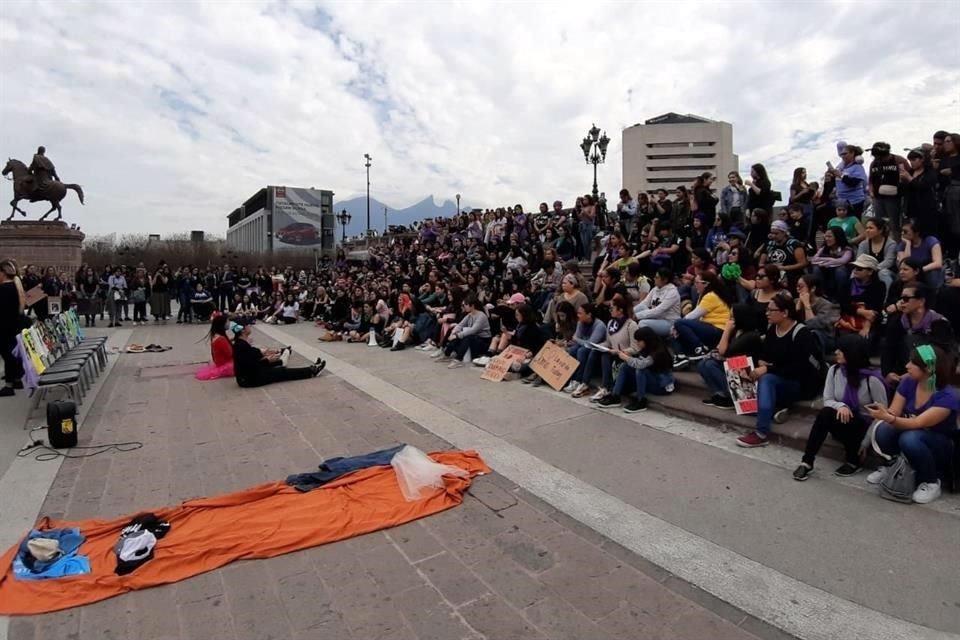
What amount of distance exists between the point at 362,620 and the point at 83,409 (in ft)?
20.2

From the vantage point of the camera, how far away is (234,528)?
3707 millimetres

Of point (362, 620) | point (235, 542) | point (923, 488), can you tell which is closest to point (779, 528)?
point (923, 488)

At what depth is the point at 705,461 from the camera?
190 inches

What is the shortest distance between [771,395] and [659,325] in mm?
2095

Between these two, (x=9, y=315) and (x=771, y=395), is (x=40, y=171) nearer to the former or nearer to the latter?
(x=9, y=315)

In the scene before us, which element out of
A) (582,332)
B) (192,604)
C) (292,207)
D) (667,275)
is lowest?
(192,604)

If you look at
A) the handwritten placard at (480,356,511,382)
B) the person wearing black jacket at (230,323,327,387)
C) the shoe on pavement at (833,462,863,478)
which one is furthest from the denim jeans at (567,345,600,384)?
the person wearing black jacket at (230,323,327,387)

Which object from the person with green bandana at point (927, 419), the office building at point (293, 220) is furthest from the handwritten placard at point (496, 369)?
the office building at point (293, 220)

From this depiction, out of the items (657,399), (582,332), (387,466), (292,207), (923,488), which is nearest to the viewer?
(923,488)

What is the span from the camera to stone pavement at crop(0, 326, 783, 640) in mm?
2738

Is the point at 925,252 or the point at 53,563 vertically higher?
the point at 925,252

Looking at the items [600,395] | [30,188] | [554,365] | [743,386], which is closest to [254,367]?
[554,365]

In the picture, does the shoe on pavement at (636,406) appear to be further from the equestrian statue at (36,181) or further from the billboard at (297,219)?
the billboard at (297,219)

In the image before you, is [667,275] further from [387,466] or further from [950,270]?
[387,466]
